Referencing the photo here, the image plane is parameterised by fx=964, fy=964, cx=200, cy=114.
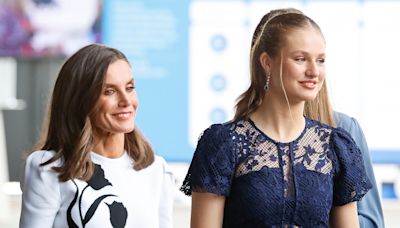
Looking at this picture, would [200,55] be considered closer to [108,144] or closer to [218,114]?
[218,114]

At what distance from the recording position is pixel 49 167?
7.45 feet

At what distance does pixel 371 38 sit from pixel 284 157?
290 centimetres

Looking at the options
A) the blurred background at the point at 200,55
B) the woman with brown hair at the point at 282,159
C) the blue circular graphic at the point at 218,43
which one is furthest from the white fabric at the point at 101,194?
the blue circular graphic at the point at 218,43

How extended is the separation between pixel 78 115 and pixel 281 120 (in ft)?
1.74

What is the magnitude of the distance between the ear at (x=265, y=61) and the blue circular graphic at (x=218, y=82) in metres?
2.69

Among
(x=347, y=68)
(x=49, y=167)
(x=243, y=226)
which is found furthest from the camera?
(x=347, y=68)

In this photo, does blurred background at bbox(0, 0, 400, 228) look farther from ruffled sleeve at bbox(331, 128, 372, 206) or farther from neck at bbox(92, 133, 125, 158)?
ruffled sleeve at bbox(331, 128, 372, 206)

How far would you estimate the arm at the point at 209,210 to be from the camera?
2.03 m

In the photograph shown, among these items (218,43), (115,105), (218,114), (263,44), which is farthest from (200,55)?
(263,44)

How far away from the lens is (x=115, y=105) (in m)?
2.29

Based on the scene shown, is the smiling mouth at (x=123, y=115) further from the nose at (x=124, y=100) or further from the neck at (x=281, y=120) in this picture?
the neck at (x=281, y=120)

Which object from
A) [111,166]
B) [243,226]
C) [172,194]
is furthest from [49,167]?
[243,226]

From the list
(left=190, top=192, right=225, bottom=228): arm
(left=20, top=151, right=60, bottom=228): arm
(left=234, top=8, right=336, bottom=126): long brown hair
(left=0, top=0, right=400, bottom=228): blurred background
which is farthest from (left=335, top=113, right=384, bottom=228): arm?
(left=0, top=0, right=400, bottom=228): blurred background

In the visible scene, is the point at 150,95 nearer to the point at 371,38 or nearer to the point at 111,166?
the point at 371,38
